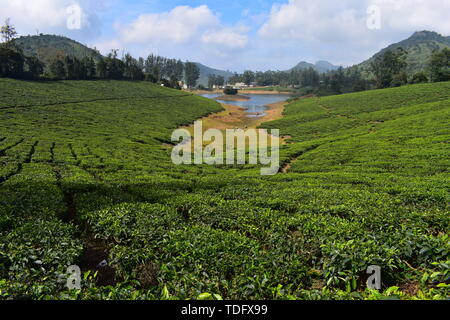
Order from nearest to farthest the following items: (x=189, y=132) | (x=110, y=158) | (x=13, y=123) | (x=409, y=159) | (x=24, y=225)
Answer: (x=24, y=225) → (x=409, y=159) → (x=110, y=158) → (x=13, y=123) → (x=189, y=132)

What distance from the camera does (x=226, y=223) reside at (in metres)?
11.9

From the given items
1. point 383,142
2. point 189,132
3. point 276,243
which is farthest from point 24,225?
point 189,132

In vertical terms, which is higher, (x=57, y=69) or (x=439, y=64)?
(x=439, y=64)

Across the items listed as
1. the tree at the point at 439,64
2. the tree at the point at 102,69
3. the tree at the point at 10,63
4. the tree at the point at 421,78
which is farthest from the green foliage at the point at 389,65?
the tree at the point at 10,63

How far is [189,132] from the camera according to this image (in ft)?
187

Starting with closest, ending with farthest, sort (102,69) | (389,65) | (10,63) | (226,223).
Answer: (226,223) < (10,63) < (102,69) < (389,65)

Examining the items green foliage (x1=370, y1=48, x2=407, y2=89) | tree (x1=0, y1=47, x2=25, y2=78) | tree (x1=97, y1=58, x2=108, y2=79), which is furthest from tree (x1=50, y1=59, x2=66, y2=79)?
green foliage (x1=370, y1=48, x2=407, y2=89)

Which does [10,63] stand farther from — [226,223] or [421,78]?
[421,78]

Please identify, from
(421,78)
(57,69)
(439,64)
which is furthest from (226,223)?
(439,64)

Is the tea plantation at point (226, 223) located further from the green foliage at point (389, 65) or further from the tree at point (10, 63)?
the green foliage at point (389, 65)

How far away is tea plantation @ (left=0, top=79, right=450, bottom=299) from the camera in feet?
22.4

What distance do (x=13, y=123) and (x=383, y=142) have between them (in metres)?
53.4

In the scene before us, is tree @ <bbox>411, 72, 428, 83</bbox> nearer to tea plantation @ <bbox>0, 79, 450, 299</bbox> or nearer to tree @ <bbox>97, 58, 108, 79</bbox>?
tea plantation @ <bbox>0, 79, 450, 299</bbox>
